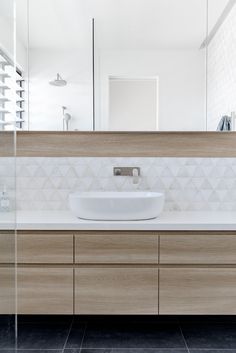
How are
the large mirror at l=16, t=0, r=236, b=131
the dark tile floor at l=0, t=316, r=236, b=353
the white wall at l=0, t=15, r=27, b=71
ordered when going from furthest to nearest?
the large mirror at l=16, t=0, r=236, b=131 < the dark tile floor at l=0, t=316, r=236, b=353 < the white wall at l=0, t=15, r=27, b=71

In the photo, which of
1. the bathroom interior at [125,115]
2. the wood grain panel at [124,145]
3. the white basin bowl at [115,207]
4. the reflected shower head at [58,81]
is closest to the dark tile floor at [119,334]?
the bathroom interior at [125,115]

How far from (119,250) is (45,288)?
49 cm

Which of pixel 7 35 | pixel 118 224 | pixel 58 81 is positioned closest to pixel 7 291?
pixel 118 224

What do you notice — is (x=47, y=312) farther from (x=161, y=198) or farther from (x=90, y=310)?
(x=161, y=198)

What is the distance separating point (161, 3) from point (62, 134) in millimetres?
1202

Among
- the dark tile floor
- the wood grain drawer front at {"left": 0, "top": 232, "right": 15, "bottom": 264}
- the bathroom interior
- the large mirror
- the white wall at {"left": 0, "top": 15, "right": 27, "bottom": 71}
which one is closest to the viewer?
the white wall at {"left": 0, "top": 15, "right": 27, "bottom": 71}

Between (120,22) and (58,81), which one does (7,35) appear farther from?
(120,22)

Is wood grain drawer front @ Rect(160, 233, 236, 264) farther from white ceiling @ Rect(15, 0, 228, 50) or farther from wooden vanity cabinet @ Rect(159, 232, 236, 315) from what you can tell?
white ceiling @ Rect(15, 0, 228, 50)

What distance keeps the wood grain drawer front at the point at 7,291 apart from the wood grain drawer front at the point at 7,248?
2.1 inches

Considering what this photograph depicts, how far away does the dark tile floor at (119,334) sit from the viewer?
168 centimetres

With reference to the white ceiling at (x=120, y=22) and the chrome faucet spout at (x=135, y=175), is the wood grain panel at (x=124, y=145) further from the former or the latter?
the white ceiling at (x=120, y=22)

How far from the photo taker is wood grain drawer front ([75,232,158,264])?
1.68 meters

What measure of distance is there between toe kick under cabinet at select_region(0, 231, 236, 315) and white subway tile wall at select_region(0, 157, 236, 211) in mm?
545

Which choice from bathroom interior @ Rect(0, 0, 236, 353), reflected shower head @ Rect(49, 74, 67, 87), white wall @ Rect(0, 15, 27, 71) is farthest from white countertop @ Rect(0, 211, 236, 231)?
reflected shower head @ Rect(49, 74, 67, 87)
